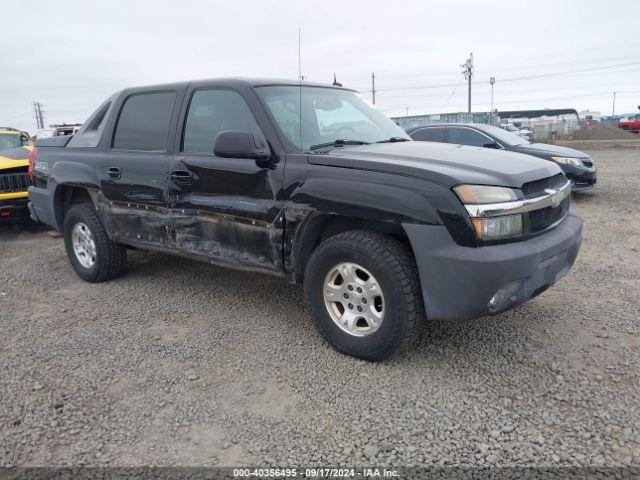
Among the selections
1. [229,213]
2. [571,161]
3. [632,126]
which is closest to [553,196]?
[229,213]

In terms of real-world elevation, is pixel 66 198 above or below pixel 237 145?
below

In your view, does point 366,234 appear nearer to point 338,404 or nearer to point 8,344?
point 338,404

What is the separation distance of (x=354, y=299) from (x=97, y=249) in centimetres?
288

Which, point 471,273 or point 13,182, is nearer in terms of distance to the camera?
point 471,273

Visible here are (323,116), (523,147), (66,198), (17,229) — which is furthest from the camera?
(523,147)

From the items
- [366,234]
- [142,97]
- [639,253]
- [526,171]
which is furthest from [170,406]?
[639,253]

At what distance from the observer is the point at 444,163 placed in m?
3.18

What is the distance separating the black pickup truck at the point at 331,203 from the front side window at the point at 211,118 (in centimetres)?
1

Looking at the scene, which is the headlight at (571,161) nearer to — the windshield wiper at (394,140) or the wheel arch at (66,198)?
the windshield wiper at (394,140)

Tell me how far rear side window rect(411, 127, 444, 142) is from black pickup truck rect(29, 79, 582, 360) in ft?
18.2

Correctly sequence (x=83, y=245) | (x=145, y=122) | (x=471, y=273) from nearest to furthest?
(x=471, y=273), (x=145, y=122), (x=83, y=245)

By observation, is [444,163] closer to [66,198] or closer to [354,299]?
[354,299]

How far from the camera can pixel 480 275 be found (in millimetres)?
2801

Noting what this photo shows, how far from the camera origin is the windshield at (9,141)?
31.1 feet
